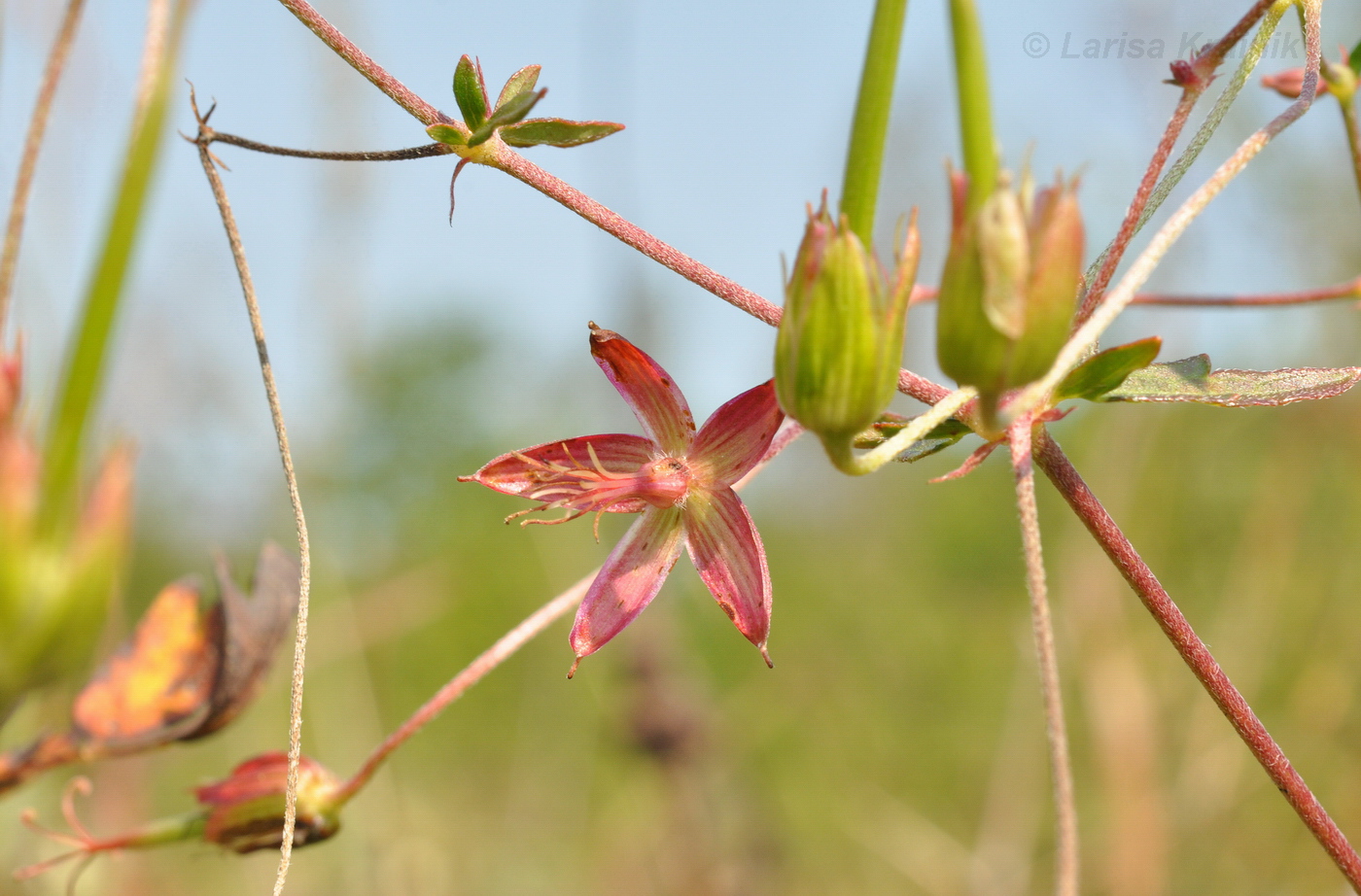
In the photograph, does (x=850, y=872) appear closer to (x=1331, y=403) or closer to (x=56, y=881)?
(x=1331, y=403)

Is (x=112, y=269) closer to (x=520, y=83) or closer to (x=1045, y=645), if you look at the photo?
(x=520, y=83)

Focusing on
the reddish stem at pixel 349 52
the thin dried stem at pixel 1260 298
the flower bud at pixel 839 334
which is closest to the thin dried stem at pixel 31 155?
the reddish stem at pixel 349 52

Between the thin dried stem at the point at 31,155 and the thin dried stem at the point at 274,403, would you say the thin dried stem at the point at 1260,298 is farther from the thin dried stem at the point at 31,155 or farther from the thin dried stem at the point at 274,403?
the thin dried stem at the point at 31,155

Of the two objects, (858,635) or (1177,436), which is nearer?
(1177,436)

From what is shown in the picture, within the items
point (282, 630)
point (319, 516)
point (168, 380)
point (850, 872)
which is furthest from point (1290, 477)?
point (850, 872)

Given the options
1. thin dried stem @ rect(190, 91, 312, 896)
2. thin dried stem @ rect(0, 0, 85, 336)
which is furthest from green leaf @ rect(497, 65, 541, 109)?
thin dried stem @ rect(0, 0, 85, 336)

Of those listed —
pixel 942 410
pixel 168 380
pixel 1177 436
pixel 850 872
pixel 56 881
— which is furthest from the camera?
pixel 850 872

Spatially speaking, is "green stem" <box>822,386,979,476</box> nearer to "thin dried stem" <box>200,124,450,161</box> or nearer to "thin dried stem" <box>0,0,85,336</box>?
"thin dried stem" <box>200,124,450,161</box>
